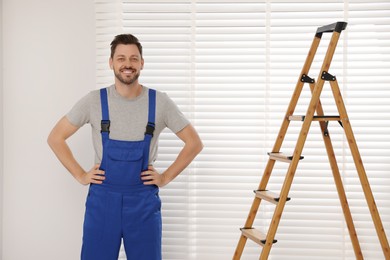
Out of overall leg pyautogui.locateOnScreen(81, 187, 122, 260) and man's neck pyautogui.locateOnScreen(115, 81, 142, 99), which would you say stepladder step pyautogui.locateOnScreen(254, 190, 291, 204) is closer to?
A: overall leg pyautogui.locateOnScreen(81, 187, 122, 260)

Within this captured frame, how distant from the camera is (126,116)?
11.6 feet

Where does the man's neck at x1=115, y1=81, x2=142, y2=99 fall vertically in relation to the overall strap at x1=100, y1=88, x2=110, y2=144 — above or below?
above

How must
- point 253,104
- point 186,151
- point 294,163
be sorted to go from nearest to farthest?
point 294,163
point 186,151
point 253,104

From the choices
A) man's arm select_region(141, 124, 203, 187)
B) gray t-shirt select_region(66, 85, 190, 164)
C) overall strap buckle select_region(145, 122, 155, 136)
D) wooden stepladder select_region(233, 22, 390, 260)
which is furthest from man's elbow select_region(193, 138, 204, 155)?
wooden stepladder select_region(233, 22, 390, 260)

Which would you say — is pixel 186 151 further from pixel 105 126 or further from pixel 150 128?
pixel 105 126

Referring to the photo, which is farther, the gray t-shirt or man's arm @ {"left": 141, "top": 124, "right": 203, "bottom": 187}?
man's arm @ {"left": 141, "top": 124, "right": 203, "bottom": 187}

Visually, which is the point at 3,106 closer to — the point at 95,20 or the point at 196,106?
the point at 95,20

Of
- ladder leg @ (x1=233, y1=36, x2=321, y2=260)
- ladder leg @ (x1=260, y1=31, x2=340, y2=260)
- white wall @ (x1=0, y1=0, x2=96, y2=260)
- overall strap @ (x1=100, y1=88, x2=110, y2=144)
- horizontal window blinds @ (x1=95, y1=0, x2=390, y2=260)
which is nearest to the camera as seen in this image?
ladder leg @ (x1=260, y1=31, x2=340, y2=260)

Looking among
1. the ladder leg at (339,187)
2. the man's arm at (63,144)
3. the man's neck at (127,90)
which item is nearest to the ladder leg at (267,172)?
the ladder leg at (339,187)

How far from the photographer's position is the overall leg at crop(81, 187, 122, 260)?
136 inches

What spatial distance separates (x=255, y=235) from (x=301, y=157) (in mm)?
561

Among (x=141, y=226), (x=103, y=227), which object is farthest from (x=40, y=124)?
(x=141, y=226)

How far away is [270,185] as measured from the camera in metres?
4.04

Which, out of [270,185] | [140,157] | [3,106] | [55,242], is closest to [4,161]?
[3,106]
